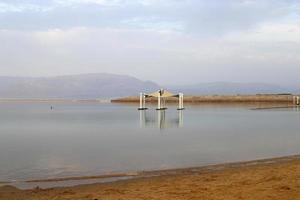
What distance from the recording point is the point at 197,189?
10.9 metres

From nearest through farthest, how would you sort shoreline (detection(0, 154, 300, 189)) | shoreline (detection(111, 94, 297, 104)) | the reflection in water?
shoreline (detection(0, 154, 300, 189))
the reflection in water
shoreline (detection(111, 94, 297, 104))

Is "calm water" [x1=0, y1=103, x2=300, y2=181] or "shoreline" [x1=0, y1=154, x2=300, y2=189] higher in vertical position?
"shoreline" [x1=0, y1=154, x2=300, y2=189]

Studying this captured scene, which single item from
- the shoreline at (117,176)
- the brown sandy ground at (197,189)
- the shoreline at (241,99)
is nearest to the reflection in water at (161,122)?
the shoreline at (117,176)

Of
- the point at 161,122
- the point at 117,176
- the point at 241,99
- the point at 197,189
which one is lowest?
the point at 161,122

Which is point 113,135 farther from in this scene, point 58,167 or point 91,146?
point 58,167

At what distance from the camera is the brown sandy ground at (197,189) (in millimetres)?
10016

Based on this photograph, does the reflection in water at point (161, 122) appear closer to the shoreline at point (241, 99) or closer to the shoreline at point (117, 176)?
the shoreline at point (117, 176)

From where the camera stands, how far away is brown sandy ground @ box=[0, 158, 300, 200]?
32.9 feet

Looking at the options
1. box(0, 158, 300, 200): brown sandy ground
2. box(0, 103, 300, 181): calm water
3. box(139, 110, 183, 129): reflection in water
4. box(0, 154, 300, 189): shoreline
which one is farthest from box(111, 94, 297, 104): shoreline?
box(0, 158, 300, 200): brown sandy ground

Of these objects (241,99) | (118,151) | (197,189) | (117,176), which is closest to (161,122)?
(118,151)

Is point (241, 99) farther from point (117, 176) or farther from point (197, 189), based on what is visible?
point (197, 189)

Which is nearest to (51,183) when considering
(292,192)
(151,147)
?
(292,192)

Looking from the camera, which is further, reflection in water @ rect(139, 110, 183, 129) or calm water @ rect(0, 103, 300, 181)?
reflection in water @ rect(139, 110, 183, 129)

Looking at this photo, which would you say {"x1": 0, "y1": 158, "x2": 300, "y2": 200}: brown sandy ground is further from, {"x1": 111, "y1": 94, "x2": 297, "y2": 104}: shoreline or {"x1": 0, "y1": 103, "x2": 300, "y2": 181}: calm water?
{"x1": 111, "y1": 94, "x2": 297, "y2": 104}: shoreline
